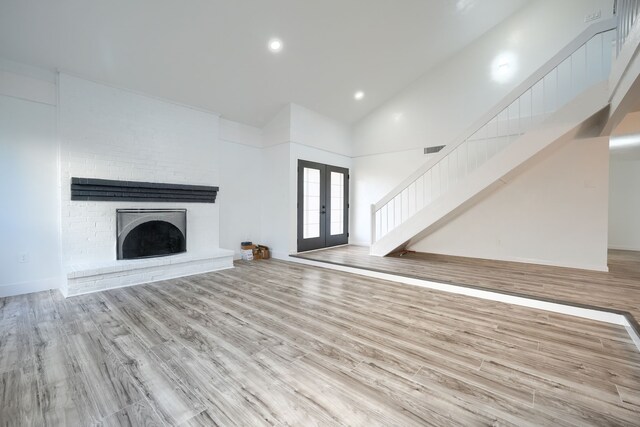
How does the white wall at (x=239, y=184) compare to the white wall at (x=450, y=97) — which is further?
the white wall at (x=239, y=184)

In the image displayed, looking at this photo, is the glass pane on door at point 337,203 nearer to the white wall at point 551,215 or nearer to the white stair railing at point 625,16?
the white wall at point 551,215

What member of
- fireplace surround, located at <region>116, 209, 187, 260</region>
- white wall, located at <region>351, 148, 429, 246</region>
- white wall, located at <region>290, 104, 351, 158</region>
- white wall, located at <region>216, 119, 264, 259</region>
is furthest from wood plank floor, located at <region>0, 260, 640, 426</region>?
white wall, located at <region>290, 104, 351, 158</region>

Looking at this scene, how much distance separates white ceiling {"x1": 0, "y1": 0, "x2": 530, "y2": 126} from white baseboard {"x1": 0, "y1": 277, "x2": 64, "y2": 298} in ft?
9.85

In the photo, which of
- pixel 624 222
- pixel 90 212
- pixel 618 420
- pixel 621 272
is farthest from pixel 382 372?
pixel 624 222

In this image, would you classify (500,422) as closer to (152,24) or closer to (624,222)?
(152,24)

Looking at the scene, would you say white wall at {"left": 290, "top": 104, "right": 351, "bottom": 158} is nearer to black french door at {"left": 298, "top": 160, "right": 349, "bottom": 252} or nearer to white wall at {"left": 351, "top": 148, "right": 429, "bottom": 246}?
black french door at {"left": 298, "top": 160, "right": 349, "bottom": 252}

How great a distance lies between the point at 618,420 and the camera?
4.82 feet

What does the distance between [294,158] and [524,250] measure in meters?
4.91

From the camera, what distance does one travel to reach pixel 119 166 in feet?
14.2

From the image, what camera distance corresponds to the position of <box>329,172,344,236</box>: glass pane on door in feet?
23.1

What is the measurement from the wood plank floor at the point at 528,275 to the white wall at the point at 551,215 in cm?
27

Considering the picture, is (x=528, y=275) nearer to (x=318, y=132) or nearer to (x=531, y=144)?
(x=531, y=144)

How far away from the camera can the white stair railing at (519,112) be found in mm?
4051

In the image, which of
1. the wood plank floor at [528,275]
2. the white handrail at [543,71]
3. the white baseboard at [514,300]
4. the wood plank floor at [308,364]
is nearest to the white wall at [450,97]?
the white handrail at [543,71]
